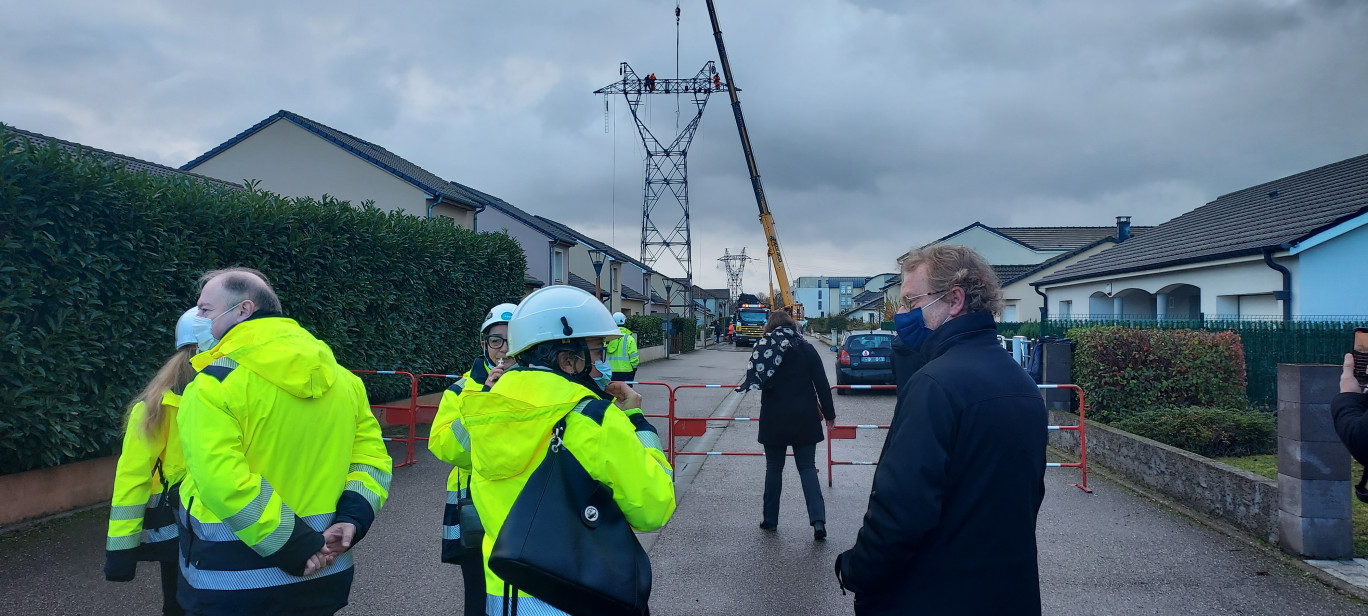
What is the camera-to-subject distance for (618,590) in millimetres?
2027

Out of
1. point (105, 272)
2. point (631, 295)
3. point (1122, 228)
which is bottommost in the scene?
point (105, 272)

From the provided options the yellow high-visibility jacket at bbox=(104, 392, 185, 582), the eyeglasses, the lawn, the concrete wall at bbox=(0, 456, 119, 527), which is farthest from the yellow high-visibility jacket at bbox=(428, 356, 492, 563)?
the concrete wall at bbox=(0, 456, 119, 527)

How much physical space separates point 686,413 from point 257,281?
12.1 meters

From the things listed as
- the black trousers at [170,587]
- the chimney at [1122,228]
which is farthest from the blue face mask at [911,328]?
the chimney at [1122,228]

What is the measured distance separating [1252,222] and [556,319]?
20.0m

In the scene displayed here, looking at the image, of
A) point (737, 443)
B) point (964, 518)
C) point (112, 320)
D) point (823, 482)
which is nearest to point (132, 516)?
point (964, 518)

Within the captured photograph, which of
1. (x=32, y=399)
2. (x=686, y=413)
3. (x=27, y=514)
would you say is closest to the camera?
(x=32, y=399)

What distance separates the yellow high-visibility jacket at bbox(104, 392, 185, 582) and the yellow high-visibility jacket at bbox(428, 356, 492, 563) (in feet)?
2.94

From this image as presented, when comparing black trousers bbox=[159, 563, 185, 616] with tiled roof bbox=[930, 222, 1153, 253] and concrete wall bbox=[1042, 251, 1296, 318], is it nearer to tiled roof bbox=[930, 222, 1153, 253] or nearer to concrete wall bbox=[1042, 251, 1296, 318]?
concrete wall bbox=[1042, 251, 1296, 318]

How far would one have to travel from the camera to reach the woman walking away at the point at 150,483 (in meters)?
2.89

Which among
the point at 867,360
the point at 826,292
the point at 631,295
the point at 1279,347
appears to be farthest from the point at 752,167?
the point at 826,292

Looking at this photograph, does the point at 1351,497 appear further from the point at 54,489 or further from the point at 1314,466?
the point at 54,489

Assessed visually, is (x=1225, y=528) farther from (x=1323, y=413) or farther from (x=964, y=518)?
(x=964, y=518)

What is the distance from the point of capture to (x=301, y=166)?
24.8m
